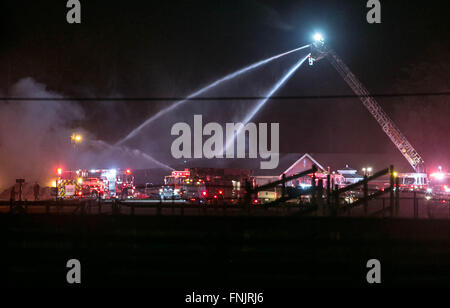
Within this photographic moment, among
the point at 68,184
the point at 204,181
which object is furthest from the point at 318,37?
the point at 68,184

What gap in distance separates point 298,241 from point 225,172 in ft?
71.5

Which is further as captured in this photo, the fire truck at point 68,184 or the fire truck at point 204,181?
the fire truck at point 68,184

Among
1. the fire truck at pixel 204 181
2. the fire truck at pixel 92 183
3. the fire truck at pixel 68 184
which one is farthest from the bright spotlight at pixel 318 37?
the fire truck at pixel 68 184

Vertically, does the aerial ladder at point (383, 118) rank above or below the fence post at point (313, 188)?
above

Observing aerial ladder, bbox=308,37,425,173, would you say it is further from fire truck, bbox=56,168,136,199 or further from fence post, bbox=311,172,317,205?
fence post, bbox=311,172,317,205

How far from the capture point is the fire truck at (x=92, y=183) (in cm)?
3158

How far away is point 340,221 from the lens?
766cm

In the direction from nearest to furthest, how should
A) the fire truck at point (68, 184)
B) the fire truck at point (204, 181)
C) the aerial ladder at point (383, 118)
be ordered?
the fire truck at point (204, 181) → the fire truck at point (68, 184) → the aerial ladder at point (383, 118)

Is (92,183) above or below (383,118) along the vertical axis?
below

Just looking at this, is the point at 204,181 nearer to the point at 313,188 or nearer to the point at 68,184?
the point at 68,184

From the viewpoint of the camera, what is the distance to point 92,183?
3206 centimetres

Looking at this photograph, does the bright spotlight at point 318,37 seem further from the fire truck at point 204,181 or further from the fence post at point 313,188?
the fence post at point 313,188

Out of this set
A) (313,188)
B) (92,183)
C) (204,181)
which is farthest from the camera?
(92,183)
